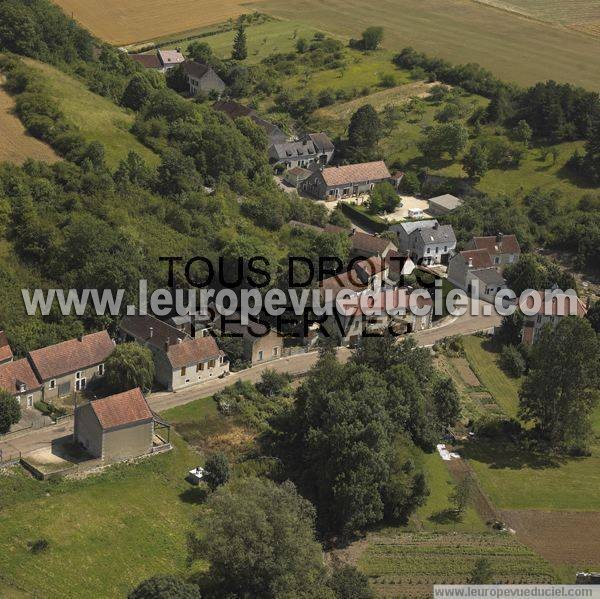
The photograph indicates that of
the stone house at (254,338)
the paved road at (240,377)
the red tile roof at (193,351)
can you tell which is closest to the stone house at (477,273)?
the paved road at (240,377)

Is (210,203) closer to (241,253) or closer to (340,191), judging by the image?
(241,253)

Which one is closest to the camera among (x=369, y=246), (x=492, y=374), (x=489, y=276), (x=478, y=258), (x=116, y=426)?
(x=116, y=426)

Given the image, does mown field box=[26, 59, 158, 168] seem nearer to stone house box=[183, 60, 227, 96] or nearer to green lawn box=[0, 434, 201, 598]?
stone house box=[183, 60, 227, 96]

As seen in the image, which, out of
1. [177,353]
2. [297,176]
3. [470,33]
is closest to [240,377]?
[177,353]

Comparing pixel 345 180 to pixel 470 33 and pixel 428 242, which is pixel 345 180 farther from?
pixel 470 33

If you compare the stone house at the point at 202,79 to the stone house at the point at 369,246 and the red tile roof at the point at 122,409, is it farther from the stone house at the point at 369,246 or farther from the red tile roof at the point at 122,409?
the red tile roof at the point at 122,409

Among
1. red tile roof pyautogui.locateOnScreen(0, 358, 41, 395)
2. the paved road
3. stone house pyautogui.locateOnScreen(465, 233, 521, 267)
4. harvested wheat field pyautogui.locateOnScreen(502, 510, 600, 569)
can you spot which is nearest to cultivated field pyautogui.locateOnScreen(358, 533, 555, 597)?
harvested wheat field pyautogui.locateOnScreen(502, 510, 600, 569)
